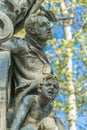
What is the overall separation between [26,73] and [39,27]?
2.31 ft

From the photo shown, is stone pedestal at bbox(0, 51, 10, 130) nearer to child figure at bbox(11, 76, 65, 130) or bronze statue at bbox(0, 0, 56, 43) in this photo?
child figure at bbox(11, 76, 65, 130)

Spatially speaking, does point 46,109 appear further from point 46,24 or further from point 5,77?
A: point 46,24

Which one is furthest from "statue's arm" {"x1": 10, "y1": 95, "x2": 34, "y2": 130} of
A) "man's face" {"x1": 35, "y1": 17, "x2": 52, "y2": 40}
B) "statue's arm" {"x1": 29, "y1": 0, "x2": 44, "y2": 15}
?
"statue's arm" {"x1": 29, "y1": 0, "x2": 44, "y2": 15}

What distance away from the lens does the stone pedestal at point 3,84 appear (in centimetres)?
666

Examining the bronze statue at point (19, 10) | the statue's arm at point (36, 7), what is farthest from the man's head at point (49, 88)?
the statue's arm at point (36, 7)

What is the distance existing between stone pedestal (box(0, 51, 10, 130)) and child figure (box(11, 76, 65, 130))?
17 cm

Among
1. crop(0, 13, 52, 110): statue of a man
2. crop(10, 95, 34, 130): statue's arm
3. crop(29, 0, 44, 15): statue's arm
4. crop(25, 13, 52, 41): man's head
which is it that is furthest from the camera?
crop(29, 0, 44, 15): statue's arm

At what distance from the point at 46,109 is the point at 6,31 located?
3.70 ft

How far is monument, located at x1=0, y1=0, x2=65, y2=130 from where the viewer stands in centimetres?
680

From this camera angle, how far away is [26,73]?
7.24m

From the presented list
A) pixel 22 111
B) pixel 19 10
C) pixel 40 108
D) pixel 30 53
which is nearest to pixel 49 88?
pixel 40 108

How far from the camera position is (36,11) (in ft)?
26.1

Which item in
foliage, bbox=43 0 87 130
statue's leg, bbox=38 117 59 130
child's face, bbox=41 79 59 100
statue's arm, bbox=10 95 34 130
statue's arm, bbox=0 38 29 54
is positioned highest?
statue's arm, bbox=0 38 29 54

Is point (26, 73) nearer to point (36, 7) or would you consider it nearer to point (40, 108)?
point (40, 108)
